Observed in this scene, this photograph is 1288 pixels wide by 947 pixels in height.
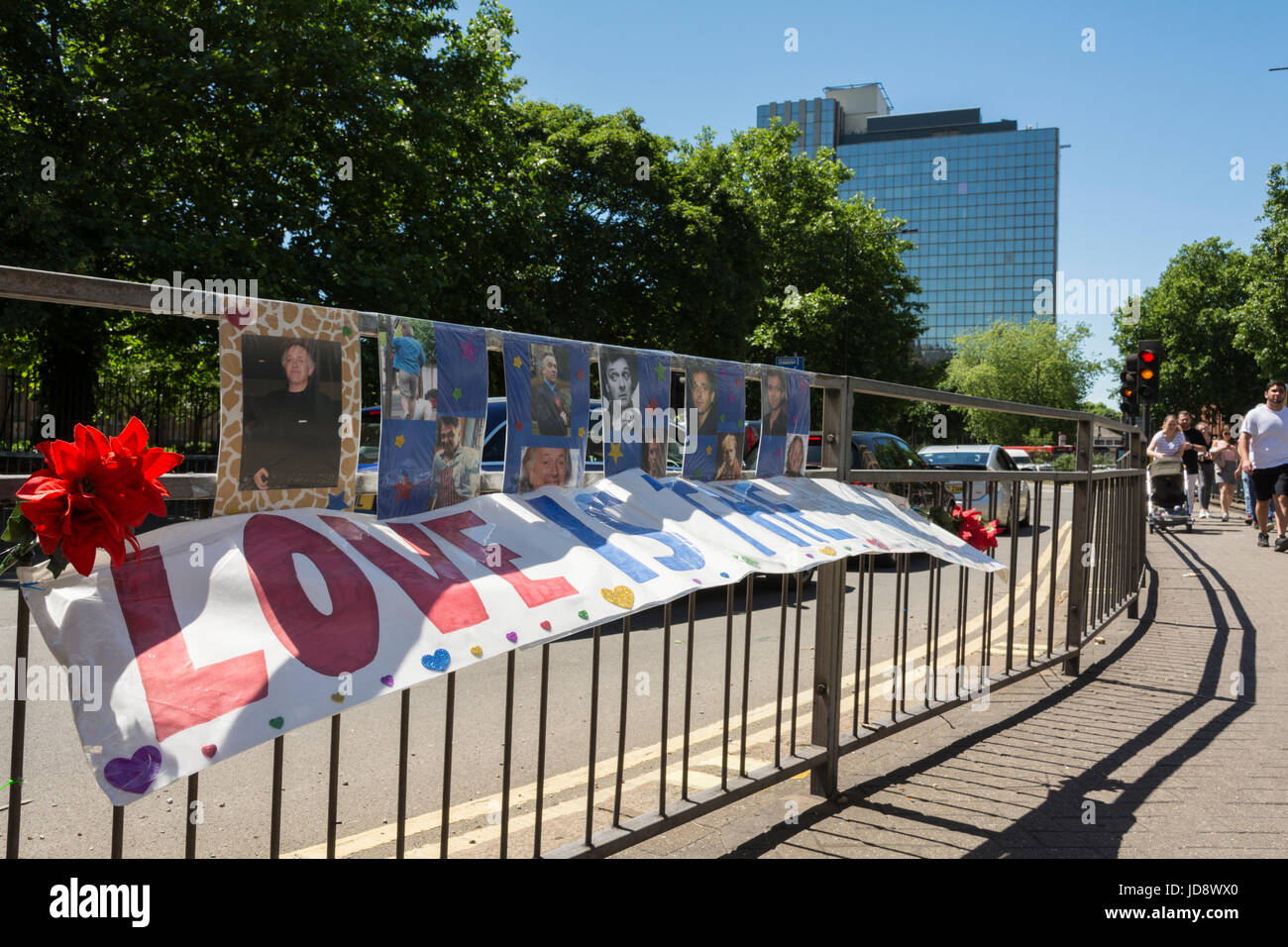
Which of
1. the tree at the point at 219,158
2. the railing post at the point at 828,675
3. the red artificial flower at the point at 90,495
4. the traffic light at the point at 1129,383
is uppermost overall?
the tree at the point at 219,158

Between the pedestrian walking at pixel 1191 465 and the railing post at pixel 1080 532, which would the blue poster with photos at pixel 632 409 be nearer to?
the railing post at pixel 1080 532

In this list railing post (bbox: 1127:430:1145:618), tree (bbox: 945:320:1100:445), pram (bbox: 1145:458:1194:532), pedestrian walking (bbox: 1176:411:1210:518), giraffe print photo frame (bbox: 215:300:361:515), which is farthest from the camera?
tree (bbox: 945:320:1100:445)

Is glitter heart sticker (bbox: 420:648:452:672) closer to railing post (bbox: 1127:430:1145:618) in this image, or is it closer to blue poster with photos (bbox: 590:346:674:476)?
blue poster with photos (bbox: 590:346:674:476)

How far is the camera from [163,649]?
187 centimetres

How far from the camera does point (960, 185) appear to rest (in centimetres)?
18238

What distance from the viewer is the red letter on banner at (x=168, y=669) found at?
1.80m

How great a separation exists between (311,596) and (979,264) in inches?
7820

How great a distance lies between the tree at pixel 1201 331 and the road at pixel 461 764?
56.5 metres

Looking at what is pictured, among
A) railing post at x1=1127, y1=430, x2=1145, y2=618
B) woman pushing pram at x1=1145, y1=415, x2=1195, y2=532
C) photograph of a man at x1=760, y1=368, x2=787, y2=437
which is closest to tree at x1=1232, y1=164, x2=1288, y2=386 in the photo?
woman pushing pram at x1=1145, y1=415, x2=1195, y2=532

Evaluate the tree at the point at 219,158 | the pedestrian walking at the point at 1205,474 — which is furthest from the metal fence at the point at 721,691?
the pedestrian walking at the point at 1205,474

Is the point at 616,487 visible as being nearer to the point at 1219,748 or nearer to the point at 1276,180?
the point at 1219,748

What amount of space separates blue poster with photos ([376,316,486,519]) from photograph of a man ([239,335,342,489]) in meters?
0.14

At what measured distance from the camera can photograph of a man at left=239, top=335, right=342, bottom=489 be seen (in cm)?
217
